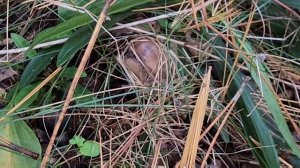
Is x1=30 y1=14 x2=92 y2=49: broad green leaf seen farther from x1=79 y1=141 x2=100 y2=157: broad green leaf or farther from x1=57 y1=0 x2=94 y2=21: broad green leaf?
x1=79 y1=141 x2=100 y2=157: broad green leaf

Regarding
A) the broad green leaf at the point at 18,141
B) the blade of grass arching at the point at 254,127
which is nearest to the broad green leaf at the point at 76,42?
the broad green leaf at the point at 18,141

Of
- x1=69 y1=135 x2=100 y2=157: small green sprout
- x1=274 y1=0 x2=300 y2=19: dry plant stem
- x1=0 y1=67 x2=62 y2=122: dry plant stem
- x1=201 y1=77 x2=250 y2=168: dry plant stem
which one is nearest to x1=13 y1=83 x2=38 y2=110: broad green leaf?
x1=0 y1=67 x2=62 y2=122: dry plant stem

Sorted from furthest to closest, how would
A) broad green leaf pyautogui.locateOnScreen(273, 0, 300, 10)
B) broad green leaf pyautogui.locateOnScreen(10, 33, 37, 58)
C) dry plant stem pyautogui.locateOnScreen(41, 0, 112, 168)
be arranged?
1. broad green leaf pyautogui.locateOnScreen(273, 0, 300, 10)
2. broad green leaf pyautogui.locateOnScreen(10, 33, 37, 58)
3. dry plant stem pyautogui.locateOnScreen(41, 0, 112, 168)

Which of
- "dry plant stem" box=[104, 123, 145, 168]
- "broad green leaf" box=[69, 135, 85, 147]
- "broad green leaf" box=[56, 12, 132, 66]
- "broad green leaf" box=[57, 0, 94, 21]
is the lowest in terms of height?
"dry plant stem" box=[104, 123, 145, 168]

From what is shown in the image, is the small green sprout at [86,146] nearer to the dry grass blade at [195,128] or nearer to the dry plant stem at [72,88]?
the dry plant stem at [72,88]

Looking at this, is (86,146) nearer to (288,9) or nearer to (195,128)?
(195,128)

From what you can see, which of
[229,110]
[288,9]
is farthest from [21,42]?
[288,9]

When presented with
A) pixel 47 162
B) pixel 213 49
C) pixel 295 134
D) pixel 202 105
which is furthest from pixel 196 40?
pixel 47 162
